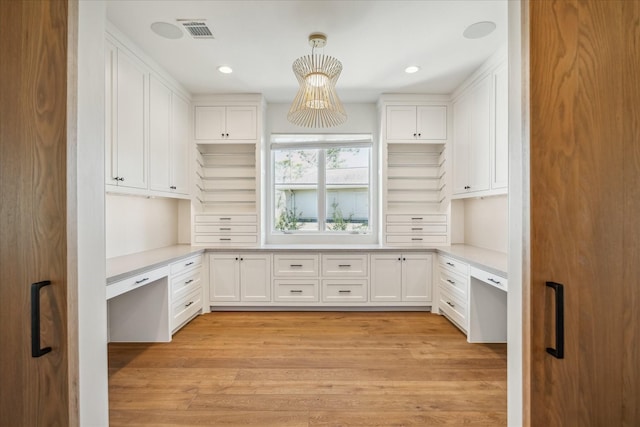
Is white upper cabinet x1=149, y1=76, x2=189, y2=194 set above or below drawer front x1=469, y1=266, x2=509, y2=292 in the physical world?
above

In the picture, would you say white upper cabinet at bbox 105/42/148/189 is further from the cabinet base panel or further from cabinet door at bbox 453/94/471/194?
cabinet door at bbox 453/94/471/194

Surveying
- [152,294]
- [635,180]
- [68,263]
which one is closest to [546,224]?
[635,180]

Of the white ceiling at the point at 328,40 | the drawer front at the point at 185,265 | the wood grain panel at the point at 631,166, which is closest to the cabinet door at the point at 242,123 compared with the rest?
the white ceiling at the point at 328,40

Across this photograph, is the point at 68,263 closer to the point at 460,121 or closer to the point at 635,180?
the point at 635,180

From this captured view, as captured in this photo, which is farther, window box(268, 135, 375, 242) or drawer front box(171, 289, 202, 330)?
window box(268, 135, 375, 242)

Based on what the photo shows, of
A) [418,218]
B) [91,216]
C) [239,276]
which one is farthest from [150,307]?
[418,218]

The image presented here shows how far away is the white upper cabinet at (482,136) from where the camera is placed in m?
2.89

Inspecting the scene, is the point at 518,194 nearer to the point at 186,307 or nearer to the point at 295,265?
the point at 295,265

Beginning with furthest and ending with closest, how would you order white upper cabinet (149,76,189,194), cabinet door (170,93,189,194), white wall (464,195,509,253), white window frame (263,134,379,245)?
1. white window frame (263,134,379,245)
2. cabinet door (170,93,189,194)
3. white wall (464,195,509,253)
4. white upper cabinet (149,76,189,194)

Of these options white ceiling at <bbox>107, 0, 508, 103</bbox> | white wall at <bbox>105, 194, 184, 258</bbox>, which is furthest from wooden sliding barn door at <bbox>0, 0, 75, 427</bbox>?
white wall at <bbox>105, 194, 184, 258</bbox>

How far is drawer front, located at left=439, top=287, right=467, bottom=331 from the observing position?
10.3 ft

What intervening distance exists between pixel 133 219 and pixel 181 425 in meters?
2.19

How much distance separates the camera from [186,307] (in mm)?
3412

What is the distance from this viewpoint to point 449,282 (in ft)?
11.4
